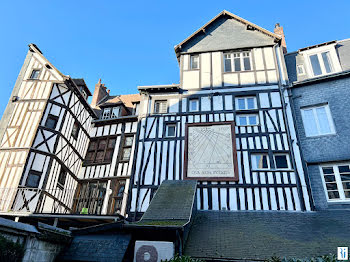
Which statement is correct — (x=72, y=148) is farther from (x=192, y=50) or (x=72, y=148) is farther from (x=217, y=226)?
(x=217, y=226)

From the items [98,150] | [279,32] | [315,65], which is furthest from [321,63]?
[98,150]

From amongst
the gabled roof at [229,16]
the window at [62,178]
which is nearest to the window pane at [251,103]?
the gabled roof at [229,16]

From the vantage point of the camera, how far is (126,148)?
13.5 m

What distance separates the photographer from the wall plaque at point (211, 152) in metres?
9.50

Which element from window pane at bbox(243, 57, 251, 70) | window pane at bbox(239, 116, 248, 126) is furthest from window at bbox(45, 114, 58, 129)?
window pane at bbox(243, 57, 251, 70)

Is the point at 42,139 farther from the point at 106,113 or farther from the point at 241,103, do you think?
the point at 241,103

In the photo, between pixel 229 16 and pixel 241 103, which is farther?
pixel 229 16

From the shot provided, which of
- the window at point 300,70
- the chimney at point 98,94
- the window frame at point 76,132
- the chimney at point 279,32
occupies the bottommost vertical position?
the window frame at point 76,132

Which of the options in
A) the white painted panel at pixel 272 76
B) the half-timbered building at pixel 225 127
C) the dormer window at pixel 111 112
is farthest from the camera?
the dormer window at pixel 111 112

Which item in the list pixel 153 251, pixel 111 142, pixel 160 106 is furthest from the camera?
pixel 111 142

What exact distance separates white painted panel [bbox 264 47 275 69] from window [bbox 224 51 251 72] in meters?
0.76

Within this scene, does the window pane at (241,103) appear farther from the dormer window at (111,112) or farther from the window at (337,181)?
the dormer window at (111,112)

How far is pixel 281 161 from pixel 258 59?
189 inches

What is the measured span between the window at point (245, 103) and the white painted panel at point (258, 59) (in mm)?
1572
